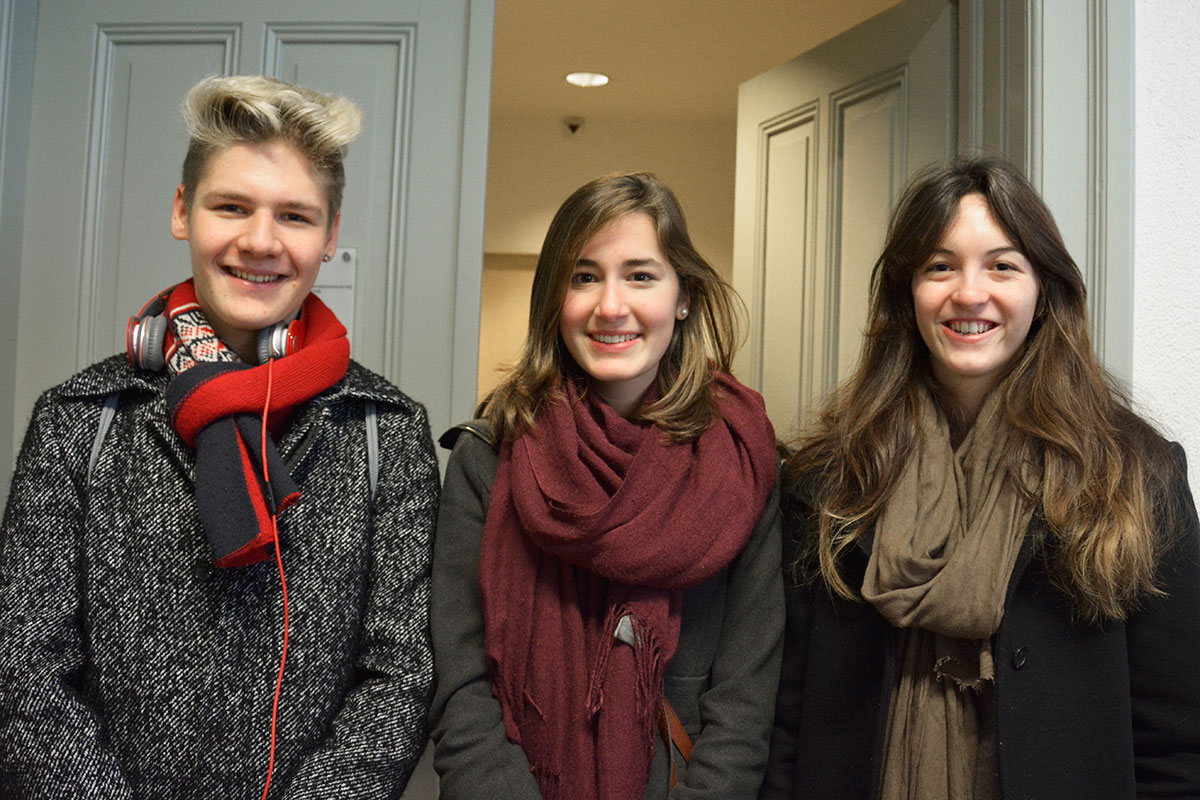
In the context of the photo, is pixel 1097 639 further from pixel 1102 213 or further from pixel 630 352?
pixel 1102 213

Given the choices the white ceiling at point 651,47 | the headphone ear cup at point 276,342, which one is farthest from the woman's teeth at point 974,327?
the white ceiling at point 651,47

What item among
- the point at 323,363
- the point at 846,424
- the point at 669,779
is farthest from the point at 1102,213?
the point at 323,363

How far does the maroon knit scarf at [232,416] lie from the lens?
116 cm

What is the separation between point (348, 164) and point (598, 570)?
1.28 m

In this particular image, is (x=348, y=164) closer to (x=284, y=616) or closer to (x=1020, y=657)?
(x=284, y=616)

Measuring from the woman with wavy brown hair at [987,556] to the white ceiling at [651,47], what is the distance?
2686mm

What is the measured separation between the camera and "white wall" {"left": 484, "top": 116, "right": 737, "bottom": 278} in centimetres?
541

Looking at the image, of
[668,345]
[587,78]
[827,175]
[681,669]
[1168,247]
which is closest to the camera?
[681,669]

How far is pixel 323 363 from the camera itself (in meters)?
1.31

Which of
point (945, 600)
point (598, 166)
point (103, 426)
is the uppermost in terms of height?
point (598, 166)

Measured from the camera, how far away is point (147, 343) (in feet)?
4.22

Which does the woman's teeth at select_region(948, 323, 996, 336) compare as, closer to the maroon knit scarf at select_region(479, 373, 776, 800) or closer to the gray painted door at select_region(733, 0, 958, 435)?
the maroon knit scarf at select_region(479, 373, 776, 800)

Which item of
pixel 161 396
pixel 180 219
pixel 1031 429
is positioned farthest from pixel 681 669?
pixel 180 219

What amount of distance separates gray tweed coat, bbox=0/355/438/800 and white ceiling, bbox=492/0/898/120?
A: 3106 millimetres
